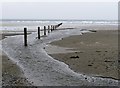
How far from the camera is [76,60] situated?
49.3 ft

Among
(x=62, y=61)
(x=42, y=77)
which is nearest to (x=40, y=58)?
(x=62, y=61)

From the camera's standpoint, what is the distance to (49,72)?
12086 mm

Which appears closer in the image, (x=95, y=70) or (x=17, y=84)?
(x=17, y=84)

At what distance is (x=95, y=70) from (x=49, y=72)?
2.04 meters

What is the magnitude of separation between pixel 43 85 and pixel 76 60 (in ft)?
18.4

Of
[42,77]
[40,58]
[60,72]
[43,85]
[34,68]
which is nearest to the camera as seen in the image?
[43,85]

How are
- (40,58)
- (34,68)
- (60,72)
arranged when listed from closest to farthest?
(60,72), (34,68), (40,58)

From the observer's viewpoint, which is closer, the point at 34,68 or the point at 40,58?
the point at 34,68

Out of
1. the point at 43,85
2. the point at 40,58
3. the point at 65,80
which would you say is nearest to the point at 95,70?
the point at 65,80

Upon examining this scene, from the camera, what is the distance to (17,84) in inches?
386

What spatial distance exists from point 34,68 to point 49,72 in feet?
4.17

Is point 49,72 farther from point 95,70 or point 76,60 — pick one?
point 76,60

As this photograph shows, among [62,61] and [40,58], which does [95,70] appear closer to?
[62,61]

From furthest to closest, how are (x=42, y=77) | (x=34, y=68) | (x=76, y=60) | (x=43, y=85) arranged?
(x=76, y=60), (x=34, y=68), (x=42, y=77), (x=43, y=85)
